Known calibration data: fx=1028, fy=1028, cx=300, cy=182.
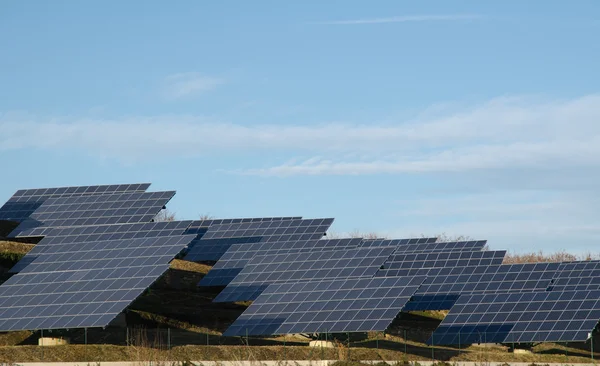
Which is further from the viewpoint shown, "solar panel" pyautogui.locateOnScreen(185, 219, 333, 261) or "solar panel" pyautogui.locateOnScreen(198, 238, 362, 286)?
"solar panel" pyautogui.locateOnScreen(185, 219, 333, 261)

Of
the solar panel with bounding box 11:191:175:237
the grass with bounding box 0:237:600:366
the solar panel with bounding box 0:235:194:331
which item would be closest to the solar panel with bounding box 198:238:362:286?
the grass with bounding box 0:237:600:366

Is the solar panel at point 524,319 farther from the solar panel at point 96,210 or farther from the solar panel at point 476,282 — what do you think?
the solar panel at point 96,210

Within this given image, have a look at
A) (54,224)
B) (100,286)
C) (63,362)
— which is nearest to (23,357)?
(63,362)

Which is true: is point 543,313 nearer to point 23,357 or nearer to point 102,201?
point 23,357

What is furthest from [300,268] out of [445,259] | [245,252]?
[445,259]

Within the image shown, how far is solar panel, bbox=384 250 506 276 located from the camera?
62.8 m

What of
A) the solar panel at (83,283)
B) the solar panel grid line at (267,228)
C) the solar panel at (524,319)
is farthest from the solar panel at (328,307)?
the solar panel grid line at (267,228)

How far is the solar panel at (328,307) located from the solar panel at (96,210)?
23158mm

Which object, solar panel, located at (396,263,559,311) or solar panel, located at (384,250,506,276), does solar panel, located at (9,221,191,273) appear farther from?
solar panel, located at (396,263,559,311)

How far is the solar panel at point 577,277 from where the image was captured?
2251 inches

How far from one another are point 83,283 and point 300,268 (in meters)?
13.2

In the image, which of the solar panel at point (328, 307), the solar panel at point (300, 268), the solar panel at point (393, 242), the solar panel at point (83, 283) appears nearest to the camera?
the solar panel at point (83, 283)

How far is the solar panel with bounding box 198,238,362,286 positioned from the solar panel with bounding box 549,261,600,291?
14686mm

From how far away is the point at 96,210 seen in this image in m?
72.7
